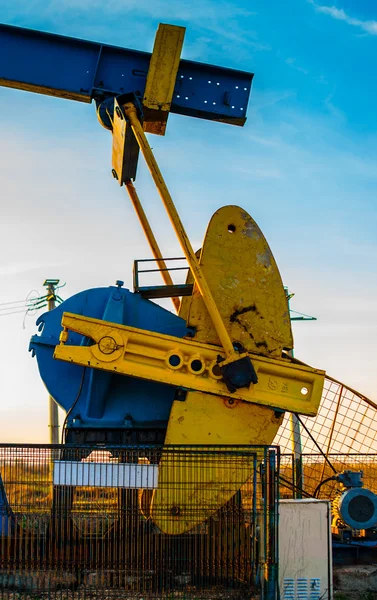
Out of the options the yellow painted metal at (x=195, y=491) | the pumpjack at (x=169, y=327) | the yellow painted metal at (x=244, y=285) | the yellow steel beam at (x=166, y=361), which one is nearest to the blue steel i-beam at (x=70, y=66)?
the pumpjack at (x=169, y=327)

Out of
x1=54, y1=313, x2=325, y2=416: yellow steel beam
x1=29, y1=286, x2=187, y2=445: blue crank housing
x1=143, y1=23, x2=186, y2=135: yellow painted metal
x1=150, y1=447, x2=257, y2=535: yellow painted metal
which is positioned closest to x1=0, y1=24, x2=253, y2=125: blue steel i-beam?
x1=143, y1=23, x2=186, y2=135: yellow painted metal

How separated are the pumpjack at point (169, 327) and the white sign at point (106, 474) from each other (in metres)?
0.31

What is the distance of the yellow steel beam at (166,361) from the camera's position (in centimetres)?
818

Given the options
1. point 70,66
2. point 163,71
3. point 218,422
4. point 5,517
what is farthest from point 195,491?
point 70,66

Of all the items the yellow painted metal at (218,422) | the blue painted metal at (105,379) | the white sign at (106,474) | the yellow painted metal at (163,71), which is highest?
the yellow painted metal at (163,71)

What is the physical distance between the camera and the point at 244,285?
864 centimetres

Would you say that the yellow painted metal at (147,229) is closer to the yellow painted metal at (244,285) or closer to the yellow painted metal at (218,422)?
the yellow painted metal at (244,285)

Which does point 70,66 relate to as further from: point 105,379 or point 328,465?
point 328,465

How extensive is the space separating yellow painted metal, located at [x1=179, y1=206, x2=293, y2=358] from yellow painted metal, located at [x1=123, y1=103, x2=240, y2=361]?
0.84 ft

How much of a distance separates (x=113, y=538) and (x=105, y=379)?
6.29 feet

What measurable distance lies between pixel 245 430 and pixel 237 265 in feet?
5.74

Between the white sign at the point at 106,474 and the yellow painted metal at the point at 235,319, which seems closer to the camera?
the white sign at the point at 106,474

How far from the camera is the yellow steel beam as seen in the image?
818cm

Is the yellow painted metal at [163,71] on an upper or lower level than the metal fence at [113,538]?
upper
